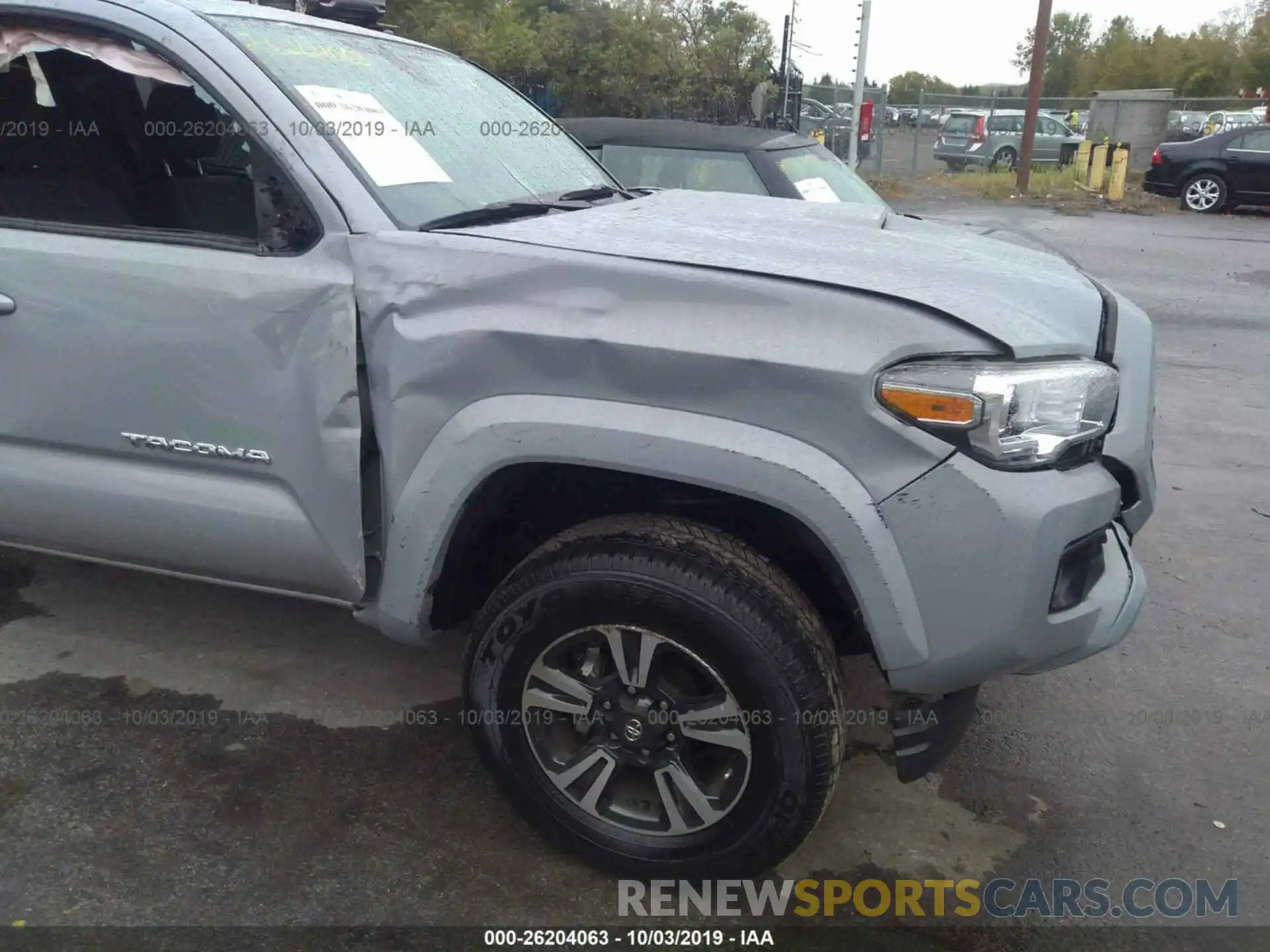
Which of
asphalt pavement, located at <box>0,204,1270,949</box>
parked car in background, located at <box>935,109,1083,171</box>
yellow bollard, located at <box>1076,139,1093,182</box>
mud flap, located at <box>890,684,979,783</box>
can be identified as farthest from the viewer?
parked car in background, located at <box>935,109,1083,171</box>

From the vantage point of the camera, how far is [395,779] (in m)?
2.80

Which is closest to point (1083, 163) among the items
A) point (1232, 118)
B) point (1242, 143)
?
point (1242, 143)

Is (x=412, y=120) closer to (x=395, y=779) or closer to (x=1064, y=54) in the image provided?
(x=395, y=779)

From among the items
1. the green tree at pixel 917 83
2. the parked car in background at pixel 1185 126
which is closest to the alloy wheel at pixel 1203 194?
the parked car in background at pixel 1185 126

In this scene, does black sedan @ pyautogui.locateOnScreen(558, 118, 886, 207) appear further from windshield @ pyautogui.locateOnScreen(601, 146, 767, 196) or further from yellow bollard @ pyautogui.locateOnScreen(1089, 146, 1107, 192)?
yellow bollard @ pyautogui.locateOnScreen(1089, 146, 1107, 192)

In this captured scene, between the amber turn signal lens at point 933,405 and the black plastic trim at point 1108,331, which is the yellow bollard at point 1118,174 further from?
the amber turn signal lens at point 933,405

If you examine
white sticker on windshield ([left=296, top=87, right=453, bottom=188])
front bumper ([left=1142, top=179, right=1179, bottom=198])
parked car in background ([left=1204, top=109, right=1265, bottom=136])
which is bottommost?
front bumper ([left=1142, top=179, right=1179, bottom=198])

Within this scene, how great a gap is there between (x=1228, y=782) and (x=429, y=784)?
219 cm

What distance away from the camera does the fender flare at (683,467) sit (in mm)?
2082

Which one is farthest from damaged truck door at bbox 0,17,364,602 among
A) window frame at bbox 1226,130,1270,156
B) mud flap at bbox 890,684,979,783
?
window frame at bbox 1226,130,1270,156

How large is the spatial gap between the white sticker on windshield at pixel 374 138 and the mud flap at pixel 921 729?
1727mm

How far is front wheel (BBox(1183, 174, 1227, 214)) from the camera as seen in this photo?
1766 cm

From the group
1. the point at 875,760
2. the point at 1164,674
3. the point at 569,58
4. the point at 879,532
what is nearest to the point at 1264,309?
the point at 1164,674

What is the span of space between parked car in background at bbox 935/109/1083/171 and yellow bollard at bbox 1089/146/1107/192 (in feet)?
14.9
